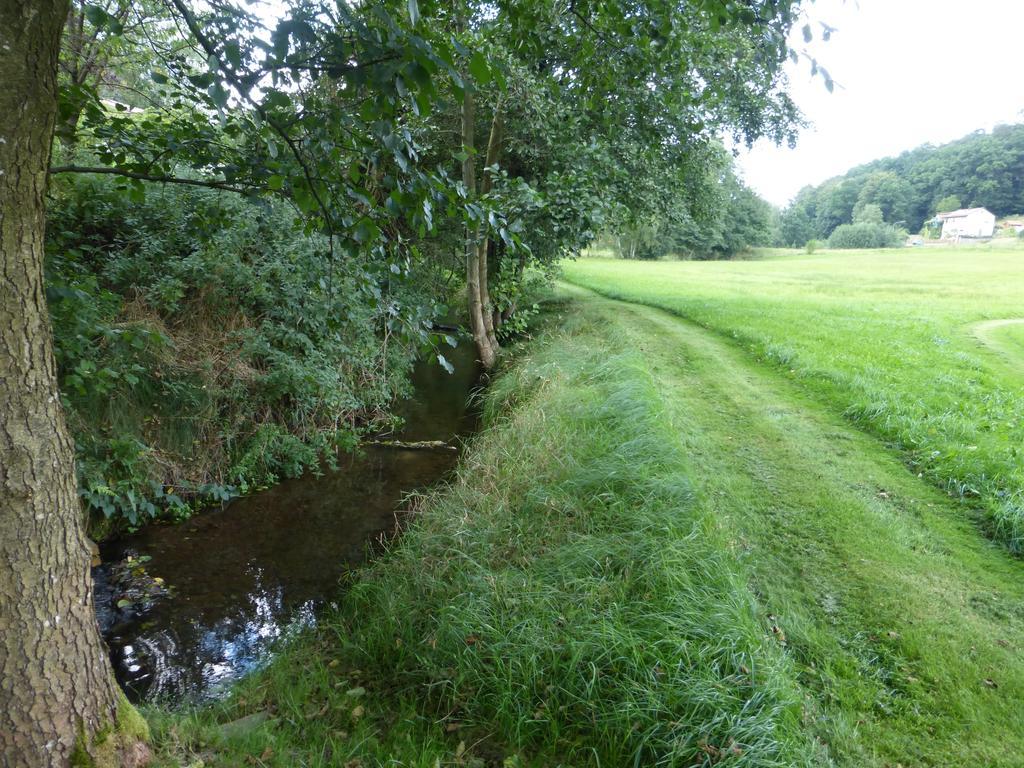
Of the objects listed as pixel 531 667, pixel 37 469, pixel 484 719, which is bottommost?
pixel 484 719

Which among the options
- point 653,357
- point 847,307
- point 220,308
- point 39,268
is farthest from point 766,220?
point 39,268

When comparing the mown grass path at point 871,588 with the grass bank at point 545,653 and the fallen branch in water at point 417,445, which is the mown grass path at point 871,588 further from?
the fallen branch in water at point 417,445

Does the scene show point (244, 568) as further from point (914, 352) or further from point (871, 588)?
point (914, 352)

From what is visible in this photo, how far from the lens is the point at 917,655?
146 inches

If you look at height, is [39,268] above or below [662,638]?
above

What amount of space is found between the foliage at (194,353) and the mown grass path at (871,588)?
433 cm

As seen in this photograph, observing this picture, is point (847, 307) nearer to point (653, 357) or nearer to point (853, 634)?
point (653, 357)

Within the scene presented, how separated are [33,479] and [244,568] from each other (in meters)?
3.95

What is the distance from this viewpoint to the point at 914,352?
10.4 metres

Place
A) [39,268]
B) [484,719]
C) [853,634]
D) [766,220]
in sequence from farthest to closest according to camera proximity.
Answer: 1. [766,220]
2. [853,634]
3. [484,719]
4. [39,268]

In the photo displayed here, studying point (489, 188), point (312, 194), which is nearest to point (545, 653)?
point (312, 194)

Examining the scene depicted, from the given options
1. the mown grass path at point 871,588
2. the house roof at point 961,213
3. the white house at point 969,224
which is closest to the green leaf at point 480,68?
the mown grass path at point 871,588

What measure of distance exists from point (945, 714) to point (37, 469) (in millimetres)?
4659

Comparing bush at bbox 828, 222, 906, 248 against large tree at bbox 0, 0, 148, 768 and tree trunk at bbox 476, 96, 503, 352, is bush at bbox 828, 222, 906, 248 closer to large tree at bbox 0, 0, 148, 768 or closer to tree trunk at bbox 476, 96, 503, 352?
tree trunk at bbox 476, 96, 503, 352
